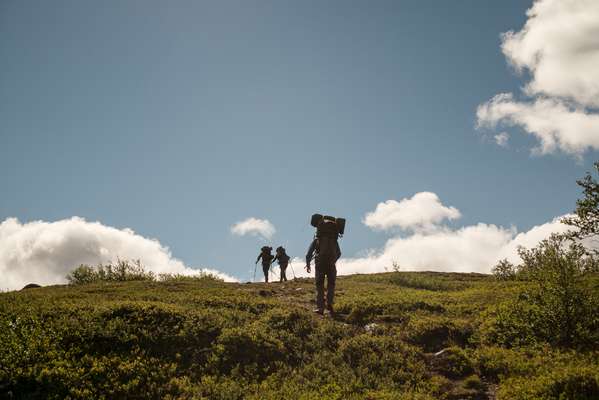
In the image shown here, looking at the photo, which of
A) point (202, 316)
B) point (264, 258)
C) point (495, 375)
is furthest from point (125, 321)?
point (264, 258)

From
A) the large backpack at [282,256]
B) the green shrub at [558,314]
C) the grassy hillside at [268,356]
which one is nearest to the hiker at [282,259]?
the large backpack at [282,256]

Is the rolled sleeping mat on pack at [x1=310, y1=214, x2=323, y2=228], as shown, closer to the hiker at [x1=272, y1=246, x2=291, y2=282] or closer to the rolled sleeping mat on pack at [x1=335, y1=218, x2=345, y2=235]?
the rolled sleeping mat on pack at [x1=335, y1=218, x2=345, y2=235]

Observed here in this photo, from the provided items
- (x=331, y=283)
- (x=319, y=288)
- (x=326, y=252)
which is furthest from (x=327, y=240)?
(x=319, y=288)

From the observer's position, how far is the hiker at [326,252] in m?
17.9

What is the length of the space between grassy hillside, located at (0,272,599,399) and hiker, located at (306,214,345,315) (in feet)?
5.53

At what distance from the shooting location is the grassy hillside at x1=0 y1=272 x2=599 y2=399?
1009 centimetres

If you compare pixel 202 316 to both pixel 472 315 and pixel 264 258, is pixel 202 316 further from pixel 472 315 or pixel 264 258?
pixel 264 258

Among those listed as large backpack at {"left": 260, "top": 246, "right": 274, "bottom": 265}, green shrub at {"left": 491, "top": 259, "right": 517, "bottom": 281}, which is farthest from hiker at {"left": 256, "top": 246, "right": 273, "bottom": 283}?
green shrub at {"left": 491, "top": 259, "right": 517, "bottom": 281}

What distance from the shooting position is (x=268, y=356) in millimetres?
12367

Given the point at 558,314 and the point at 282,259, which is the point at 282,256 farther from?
the point at 558,314

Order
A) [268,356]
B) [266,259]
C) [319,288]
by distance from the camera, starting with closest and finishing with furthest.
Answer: [268,356]
[319,288]
[266,259]

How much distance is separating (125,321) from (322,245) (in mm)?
8232

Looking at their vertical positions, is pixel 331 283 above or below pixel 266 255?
below

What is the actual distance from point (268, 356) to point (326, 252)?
254 inches
